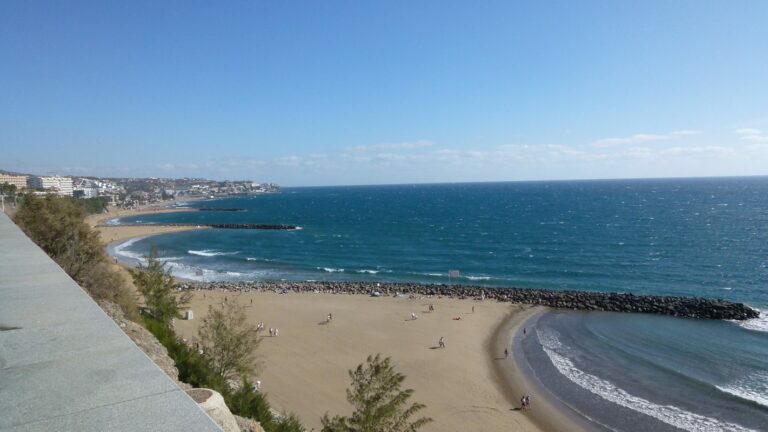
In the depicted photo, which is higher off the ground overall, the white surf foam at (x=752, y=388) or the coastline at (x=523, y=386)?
the white surf foam at (x=752, y=388)

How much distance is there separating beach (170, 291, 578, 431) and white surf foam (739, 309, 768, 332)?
14662 millimetres

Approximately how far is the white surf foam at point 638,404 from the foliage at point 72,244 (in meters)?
22.2

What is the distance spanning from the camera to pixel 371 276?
54.0 metres

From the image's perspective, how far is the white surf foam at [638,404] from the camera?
20219mm

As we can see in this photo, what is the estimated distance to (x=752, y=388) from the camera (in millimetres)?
23672

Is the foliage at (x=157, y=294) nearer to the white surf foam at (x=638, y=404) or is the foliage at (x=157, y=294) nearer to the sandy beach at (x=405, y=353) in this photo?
the sandy beach at (x=405, y=353)

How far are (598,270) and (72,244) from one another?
51.2 meters

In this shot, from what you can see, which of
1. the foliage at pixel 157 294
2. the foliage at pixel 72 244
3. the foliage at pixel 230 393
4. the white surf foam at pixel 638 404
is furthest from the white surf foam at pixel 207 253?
the foliage at pixel 230 393

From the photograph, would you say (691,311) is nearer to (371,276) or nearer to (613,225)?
(371,276)

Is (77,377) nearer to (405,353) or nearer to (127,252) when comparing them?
(405,353)

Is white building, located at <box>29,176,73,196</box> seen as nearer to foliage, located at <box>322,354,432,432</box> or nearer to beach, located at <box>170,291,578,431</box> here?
beach, located at <box>170,291,578,431</box>

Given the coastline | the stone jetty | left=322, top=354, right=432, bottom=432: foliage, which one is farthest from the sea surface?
left=322, top=354, right=432, bottom=432: foliage

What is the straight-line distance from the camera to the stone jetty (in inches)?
1485

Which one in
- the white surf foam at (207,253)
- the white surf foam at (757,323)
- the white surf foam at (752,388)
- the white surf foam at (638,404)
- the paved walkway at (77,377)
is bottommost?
the white surf foam at (207,253)
